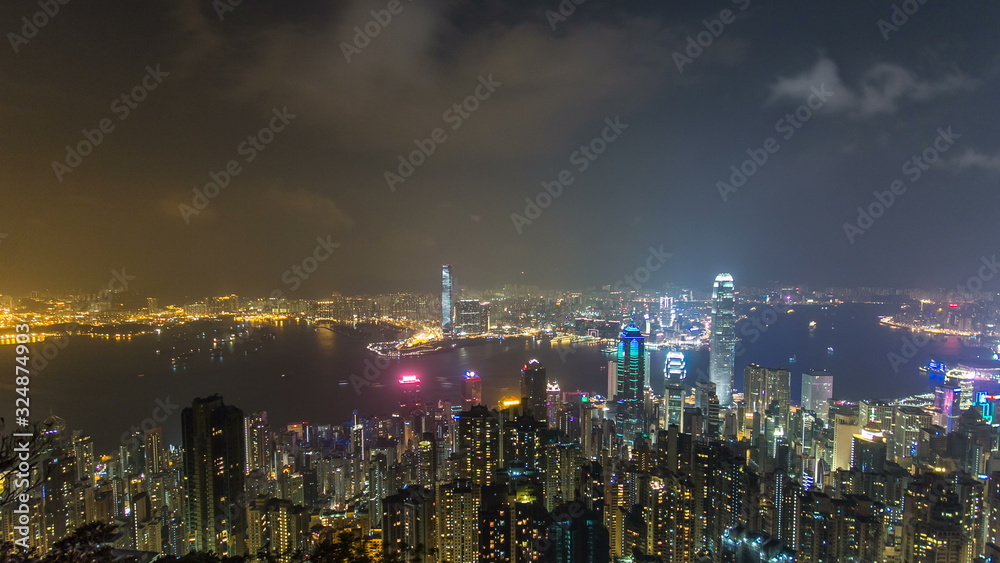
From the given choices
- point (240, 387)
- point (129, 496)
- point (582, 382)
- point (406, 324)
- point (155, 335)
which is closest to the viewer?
point (129, 496)

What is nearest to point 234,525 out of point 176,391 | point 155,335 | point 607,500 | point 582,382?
point 607,500

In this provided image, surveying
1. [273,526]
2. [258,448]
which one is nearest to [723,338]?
[258,448]

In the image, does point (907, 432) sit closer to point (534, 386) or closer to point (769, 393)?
point (769, 393)

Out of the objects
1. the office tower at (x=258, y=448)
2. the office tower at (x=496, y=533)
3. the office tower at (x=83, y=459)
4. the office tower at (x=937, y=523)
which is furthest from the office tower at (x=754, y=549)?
the office tower at (x=83, y=459)

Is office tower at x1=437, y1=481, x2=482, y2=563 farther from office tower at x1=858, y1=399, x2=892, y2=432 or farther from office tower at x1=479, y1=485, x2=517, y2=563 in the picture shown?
office tower at x1=858, y1=399, x2=892, y2=432

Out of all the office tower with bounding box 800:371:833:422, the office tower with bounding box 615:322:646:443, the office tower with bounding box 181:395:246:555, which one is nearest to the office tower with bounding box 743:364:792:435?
the office tower with bounding box 800:371:833:422

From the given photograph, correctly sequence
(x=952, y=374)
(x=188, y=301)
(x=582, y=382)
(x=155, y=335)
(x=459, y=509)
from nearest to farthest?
(x=459, y=509)
(x=952, y=374)
(x=582, y=382)
(x=155, y=335)
(x=188, y=301)

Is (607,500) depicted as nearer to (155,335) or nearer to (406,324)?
(155,335)
